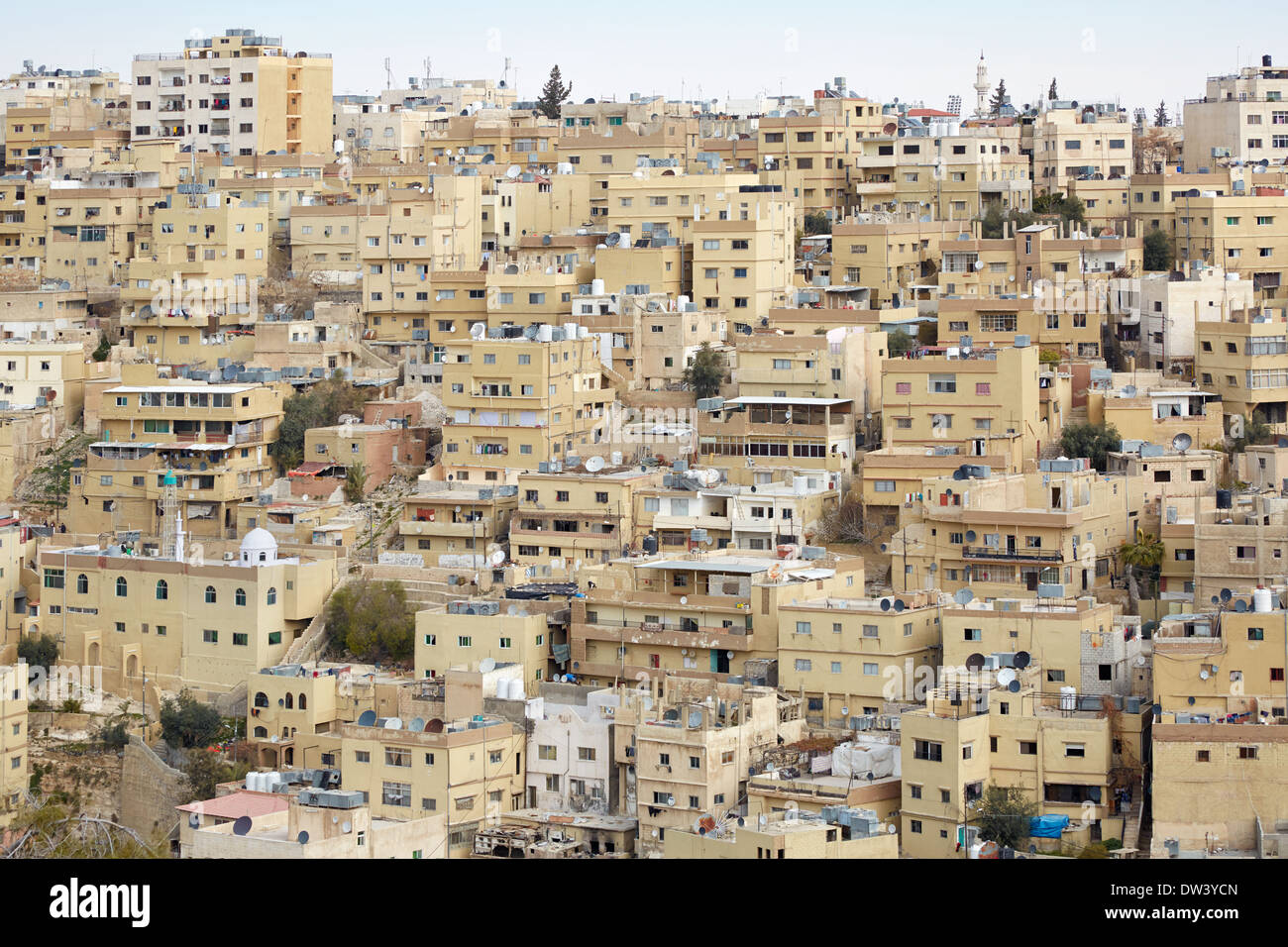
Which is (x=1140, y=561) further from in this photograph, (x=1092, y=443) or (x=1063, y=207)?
(x=1063, y=207)

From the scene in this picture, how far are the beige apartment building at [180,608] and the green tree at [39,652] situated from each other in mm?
166

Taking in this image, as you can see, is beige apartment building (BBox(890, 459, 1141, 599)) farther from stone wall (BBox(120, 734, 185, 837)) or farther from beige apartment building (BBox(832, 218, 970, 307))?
beige apartment building (BBox(832, 218, 970, 307))

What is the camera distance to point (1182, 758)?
20.0 m

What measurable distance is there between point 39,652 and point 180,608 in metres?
1.73

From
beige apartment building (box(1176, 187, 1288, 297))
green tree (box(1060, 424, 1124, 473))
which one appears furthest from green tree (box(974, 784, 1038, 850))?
beige apartment building (box(1176, 187, 1288, 297))

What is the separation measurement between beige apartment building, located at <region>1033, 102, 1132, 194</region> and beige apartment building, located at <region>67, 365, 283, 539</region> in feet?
43.1

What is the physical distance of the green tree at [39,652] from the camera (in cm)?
2723

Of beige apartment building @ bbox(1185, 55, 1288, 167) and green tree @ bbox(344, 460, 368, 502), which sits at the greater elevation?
beige apartment building @ bbox(1185, 55, 1288, 167)

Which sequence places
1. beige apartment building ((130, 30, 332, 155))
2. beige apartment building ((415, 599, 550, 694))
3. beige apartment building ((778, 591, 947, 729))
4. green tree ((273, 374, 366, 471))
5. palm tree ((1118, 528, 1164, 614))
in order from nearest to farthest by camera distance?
beige apartment building ((778, 591, 947, 729)), beige apartment building ((415, 599, 550, 694)), palm tree ((1118, 528, 1164, 614)), green tree ((273, 374, 366, 471)), beige apartment building ((130, 30, 332, 155))

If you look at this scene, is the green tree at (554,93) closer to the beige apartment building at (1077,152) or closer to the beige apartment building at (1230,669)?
the beige apartment building at (1077,152)

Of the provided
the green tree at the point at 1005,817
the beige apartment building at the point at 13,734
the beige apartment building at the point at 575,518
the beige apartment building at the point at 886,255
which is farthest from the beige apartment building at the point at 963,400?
the beige apartment building at the point at 13,734

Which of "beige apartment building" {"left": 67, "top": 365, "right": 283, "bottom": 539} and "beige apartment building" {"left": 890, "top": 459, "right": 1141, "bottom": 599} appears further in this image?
"beige apartment building" {"left": 67, "top": 365, "right": 283, "bottom": 539}

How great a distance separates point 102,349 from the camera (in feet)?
116

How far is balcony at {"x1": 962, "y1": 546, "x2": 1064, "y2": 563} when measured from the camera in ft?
82.1
